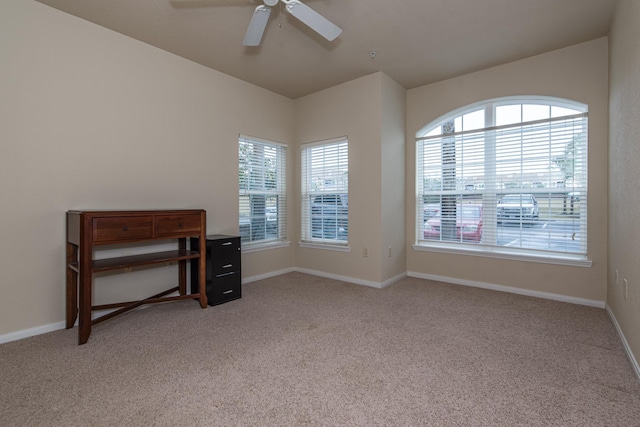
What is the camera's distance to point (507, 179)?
11.6ft

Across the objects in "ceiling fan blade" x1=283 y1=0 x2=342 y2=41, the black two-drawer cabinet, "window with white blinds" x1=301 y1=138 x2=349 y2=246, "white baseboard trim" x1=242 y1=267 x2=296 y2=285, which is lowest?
"white baseboard trim" x1=242 y1=267 x2=296 y2=285

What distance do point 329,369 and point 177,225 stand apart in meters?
1.84

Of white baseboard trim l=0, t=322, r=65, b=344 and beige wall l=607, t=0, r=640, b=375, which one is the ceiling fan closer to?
beige wall l=607, t=0, r=640, b=375

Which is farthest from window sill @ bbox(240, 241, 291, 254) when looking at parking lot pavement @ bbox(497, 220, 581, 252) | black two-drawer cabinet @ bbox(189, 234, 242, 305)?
parking lot pavement @ bbox(497, 220, 581, 252)

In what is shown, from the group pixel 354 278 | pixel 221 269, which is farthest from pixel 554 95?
pixel 221 269

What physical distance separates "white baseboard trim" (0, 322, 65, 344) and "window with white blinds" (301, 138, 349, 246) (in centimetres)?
291

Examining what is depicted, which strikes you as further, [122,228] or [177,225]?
[177,225]

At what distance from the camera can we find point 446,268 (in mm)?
3975

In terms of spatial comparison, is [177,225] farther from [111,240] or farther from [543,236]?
[543,236]

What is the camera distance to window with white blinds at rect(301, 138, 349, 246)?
4.17 metres

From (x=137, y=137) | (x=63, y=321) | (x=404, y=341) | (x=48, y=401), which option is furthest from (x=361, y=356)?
(x=137, y=137)

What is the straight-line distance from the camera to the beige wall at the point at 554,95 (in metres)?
2.97

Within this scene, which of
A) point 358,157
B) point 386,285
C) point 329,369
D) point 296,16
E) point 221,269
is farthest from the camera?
point 358,157

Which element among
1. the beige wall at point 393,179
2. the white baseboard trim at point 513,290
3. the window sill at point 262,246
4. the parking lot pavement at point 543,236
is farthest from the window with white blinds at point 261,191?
the parking lot pavement at point 543,236
